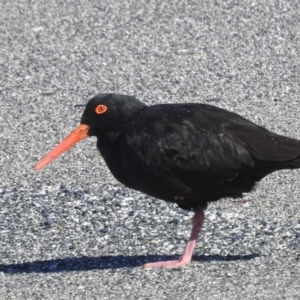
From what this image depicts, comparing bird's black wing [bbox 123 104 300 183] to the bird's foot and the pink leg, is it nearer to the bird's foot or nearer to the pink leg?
the pink leg

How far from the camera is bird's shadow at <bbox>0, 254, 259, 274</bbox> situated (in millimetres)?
6316

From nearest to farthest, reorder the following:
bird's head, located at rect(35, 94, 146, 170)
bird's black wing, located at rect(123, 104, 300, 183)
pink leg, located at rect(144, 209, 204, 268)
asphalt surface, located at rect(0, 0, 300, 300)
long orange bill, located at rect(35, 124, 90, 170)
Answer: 1. bird's black wing, located at rect(123, 104, 300, 183)
2. asphalt surface, located at rect(0, 0, 300, 300)
3. pink leg, located at rect(144, 209, 204, 268)
4. bird's head, located at rect(35, 94, 146, 170)
5. long orange bill, located at rect(35, 124, 90, 170)

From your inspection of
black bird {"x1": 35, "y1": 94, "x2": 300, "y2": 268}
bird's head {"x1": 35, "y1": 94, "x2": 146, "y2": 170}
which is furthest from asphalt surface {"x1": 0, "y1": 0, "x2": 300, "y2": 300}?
bird's head {"x1": 35, "y1": 94, "x2": 146, "y2": 170}

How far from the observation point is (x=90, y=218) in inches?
280

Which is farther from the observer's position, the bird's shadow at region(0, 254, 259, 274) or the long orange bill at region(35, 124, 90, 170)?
the long orange bill at region(35, 124, 90, 170)

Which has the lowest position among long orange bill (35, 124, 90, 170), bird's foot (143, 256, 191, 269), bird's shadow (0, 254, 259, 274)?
bird's shadow (0, 254, 259, 274)

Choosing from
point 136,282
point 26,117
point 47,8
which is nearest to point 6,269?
point 136,282

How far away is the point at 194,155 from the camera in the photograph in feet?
19.9

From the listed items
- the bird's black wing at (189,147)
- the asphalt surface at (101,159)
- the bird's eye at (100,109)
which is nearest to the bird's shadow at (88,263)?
the asphalt surface at (101,159)

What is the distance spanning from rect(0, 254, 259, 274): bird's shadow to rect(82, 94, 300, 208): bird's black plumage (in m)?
0.42

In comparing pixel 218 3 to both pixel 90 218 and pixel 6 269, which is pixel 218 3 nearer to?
pixel 90 218

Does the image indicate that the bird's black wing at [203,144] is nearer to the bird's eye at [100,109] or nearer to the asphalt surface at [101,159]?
the bird's eye at [100,109]

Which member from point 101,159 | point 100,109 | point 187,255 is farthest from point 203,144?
point 101,159

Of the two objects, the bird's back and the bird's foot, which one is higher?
the bird's back
